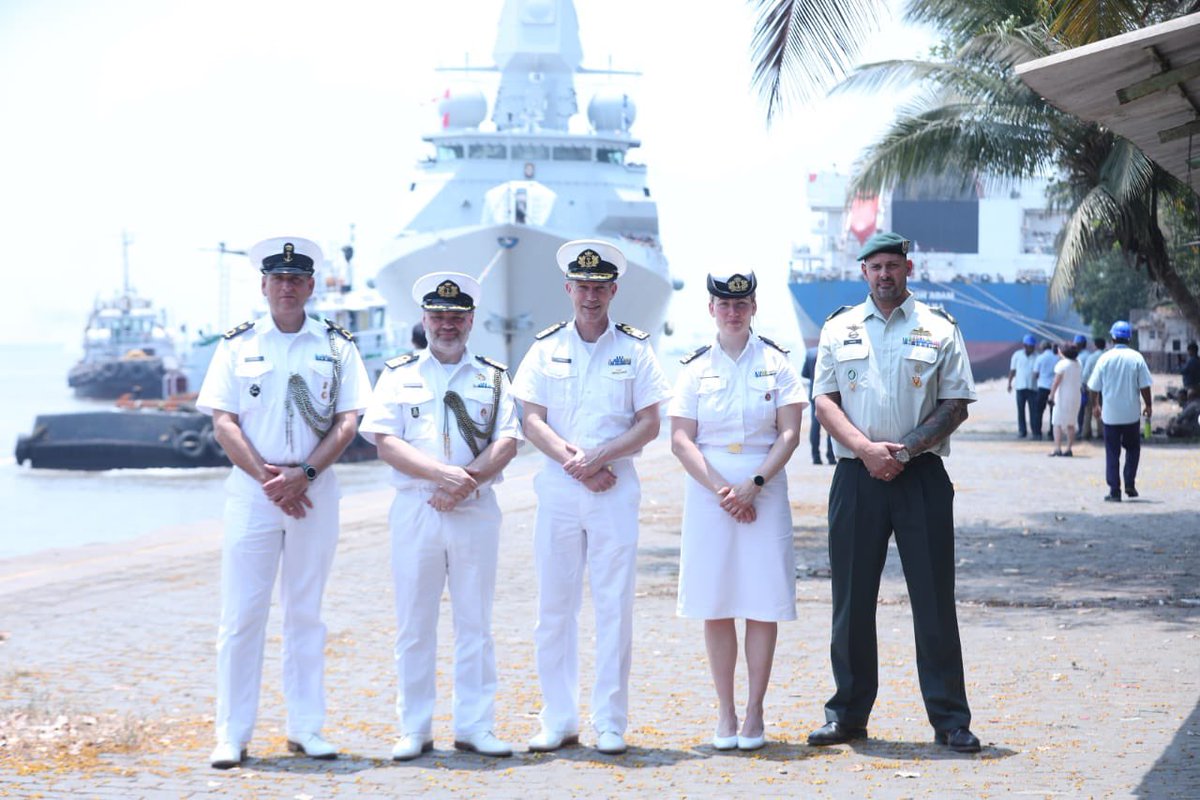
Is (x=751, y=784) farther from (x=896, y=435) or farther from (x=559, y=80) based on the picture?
(x=559, y=80)

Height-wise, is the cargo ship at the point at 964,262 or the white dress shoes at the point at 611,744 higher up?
the cargo ship at the point at 964,262

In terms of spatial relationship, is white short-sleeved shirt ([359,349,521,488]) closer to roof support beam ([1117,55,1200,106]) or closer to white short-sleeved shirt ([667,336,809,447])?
white short-sleeved shirt ([667,336,809,447])

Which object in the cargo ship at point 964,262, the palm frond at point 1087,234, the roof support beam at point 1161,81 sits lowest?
the roof support beam at point 1161,81

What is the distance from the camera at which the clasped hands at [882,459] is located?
6.04 metres

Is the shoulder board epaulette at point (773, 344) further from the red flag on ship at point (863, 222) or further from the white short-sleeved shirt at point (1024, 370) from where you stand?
the red flag on ship at point (863, 222)

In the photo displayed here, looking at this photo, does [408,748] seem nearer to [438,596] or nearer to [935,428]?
[438,596]

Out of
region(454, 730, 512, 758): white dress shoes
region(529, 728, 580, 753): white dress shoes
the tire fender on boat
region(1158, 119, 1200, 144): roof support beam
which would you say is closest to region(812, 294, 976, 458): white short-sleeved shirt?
region(1158, 119, 1200, 144): roof support beam

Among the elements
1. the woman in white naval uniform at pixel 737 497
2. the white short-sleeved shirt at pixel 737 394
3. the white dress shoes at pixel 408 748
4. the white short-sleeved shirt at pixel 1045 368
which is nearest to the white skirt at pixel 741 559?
the woman in white naval uniform at pixel 737 497

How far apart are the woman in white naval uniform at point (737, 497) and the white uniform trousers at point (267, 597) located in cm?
142

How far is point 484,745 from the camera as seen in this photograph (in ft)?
20.1

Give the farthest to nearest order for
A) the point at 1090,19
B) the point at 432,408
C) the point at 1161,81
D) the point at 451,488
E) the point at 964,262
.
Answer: the point at 964,262 → the point at 1090,19 → the point at 432,408 → the point at 451,488 → the point at 1161,81

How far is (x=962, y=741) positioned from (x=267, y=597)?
269 cm

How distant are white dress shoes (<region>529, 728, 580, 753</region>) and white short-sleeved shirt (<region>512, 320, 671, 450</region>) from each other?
1128mm

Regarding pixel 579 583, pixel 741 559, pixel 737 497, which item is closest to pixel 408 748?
pixel 579 583
